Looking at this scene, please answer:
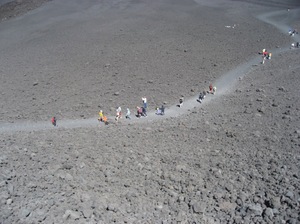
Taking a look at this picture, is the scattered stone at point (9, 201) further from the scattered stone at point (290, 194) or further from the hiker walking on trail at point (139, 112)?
the scattered stone at point (290, 194)

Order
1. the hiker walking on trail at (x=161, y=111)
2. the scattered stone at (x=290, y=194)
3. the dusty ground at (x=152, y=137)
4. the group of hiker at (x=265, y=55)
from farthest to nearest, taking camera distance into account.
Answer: the group of hiker at (x=265, y=55) < the hiker walking on trail at (x=161, y=111) < the scattered stone at (x=290, y=194) < the dusty ground at (x=152, y=137)

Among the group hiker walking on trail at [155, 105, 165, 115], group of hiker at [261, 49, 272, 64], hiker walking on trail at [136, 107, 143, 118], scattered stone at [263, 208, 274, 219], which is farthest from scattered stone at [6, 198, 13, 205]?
group of hiker at [261, 49, 272, 64]

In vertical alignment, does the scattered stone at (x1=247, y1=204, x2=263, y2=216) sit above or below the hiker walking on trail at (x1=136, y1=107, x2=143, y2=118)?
above

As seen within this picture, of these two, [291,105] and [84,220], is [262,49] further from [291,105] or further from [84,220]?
[84,220]

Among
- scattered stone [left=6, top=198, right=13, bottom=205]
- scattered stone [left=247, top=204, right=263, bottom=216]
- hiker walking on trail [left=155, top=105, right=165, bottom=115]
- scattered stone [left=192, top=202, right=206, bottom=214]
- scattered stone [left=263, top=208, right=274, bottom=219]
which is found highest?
scattered stone [left=6, top=198, right=13, bottom=205]

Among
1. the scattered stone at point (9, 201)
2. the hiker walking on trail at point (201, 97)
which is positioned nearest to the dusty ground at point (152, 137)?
the scattered stone at point (9, 201)

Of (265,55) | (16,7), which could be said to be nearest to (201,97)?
(265,55)

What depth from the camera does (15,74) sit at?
33.8m

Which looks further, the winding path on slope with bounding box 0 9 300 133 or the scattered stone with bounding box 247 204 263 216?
the winding path on slope with bounding box 0 9 300 133

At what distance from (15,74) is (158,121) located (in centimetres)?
2001

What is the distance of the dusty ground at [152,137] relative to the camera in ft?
45.6

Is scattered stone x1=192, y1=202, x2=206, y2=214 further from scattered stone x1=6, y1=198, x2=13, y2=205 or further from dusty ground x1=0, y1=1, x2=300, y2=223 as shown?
scattered stone x1=6, y1=198, x2=13, y2=205

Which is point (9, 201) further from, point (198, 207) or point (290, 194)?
point (290, 194)

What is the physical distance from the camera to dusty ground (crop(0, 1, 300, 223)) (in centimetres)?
1389
